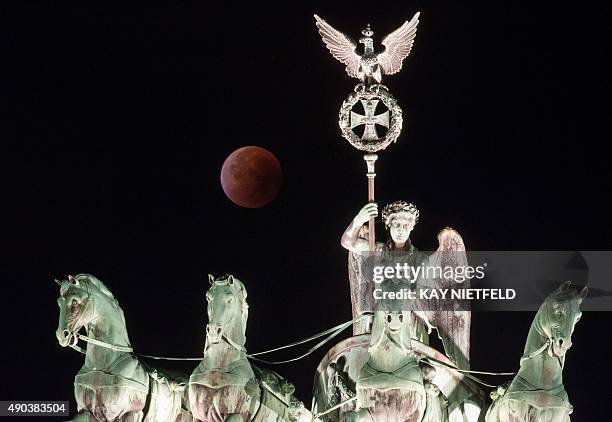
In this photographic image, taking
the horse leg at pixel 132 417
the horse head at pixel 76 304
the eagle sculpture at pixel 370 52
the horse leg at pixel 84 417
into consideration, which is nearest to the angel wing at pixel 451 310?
the eagle sculpture at pixel 370 52

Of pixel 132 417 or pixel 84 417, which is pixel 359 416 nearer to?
pixel 132 417

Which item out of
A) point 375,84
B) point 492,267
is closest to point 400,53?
point 375,84

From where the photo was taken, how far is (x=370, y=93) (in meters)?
11.3

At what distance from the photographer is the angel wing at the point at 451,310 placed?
1129cm

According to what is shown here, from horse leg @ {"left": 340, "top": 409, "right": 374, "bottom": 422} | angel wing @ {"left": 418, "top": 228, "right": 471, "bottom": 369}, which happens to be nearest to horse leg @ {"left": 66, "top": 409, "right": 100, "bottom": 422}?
horse leg @ {"left": 340, "top": 409, "right": 374, "bottom": 422}

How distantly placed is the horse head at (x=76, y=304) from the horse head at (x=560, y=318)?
2564 millimetres

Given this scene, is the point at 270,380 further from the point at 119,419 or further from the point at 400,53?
the point at 400,53

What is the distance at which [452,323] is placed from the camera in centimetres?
1138

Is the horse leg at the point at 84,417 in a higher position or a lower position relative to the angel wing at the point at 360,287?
lower

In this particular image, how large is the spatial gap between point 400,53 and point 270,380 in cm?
254

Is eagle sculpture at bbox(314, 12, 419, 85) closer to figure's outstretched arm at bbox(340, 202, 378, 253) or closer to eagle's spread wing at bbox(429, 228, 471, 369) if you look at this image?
figure's outstretched arm at bbox(340, 202, 378, 253)

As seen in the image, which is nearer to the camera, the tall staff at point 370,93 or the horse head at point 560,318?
the horse head at point 560,318

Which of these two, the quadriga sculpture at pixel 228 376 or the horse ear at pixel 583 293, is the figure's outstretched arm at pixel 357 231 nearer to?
the quadriga sculpture at pixel 228 376

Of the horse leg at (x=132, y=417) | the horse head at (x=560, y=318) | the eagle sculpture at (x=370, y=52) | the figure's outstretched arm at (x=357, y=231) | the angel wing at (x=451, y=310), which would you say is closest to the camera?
the horse head at (x=560, y=318)
